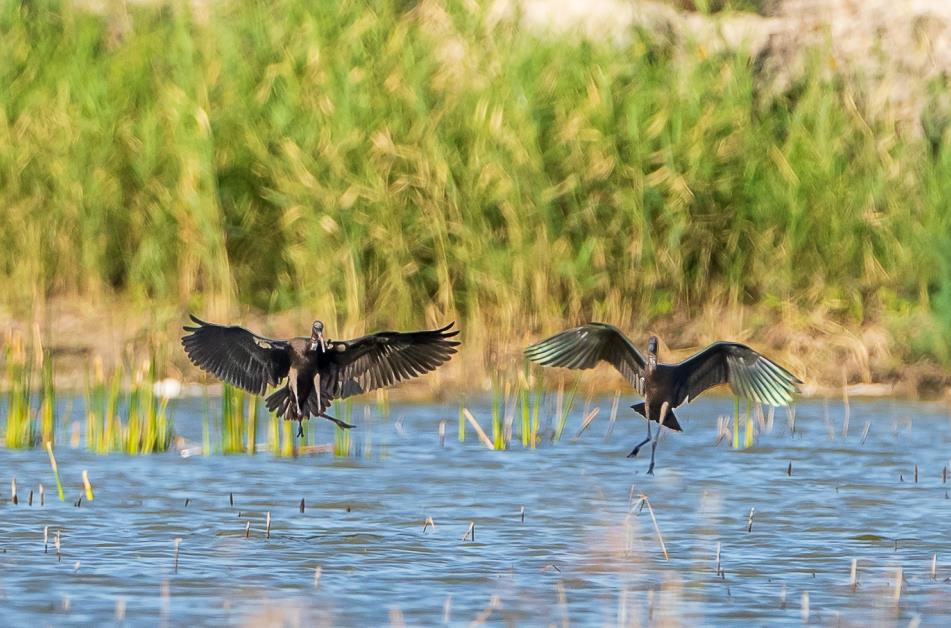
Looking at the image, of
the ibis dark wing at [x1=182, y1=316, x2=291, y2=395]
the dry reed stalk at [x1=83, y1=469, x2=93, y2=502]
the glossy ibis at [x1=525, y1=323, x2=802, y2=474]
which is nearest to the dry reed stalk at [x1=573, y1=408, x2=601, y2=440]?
the glossy ibis at [x1=525, y1=323, x2=802, y2=474]

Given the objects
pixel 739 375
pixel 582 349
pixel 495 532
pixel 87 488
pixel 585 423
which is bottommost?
pixel 495 532

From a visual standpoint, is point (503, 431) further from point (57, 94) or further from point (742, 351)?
point (57, 94)

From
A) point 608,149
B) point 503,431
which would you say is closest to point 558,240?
point 608,149

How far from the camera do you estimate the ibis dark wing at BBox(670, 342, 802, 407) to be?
369 inches

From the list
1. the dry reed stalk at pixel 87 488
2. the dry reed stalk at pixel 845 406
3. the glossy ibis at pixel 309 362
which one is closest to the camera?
the dry reed stalk at pixel 87 488

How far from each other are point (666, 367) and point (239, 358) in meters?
2.08

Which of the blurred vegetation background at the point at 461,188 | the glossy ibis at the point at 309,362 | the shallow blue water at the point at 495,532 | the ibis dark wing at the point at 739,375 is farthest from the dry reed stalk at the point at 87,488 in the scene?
the blurred vegetation background at the point at 461,188

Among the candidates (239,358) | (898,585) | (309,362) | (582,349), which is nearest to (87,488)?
(239,358)

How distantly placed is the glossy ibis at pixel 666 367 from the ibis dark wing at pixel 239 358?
1213mm

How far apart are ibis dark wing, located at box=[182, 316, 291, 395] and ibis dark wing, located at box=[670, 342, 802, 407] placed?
193cm

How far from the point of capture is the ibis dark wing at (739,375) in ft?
30.7

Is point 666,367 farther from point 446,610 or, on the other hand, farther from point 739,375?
→ point 446,610

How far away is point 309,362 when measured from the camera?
9.05 metres

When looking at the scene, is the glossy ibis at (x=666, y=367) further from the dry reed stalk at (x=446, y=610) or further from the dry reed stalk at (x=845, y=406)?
the dry reed stalk at (x=446, y=610)
